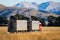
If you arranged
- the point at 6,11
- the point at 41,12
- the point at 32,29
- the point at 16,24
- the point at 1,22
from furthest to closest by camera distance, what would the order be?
1. the point at 41,12
2. the point at 6,11
3. the point at 1,22
4. the point at 32,29
5. the point at 16,24

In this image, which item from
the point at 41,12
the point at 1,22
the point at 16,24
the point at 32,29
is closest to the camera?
the point at 16,24

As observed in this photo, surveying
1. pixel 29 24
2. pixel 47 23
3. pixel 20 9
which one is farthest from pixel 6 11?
pixel 29 24

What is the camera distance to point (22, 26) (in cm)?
4266

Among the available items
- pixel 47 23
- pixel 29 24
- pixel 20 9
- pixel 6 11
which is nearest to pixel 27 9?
pixel 20 9

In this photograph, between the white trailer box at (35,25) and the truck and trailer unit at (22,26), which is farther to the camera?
the white trailer box at (35,25)

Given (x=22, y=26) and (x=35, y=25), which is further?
(x=35, y=25)

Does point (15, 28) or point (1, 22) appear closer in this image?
point (15, 28)

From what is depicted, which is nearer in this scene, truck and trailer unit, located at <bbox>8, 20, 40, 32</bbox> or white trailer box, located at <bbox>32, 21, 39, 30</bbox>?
truck and trailer unit, located at <bbox>8, 20, 40, 32</bbox>

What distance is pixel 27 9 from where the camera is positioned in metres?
132

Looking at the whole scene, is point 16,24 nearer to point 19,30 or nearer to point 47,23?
point 19,30

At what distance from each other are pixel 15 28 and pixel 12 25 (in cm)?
100

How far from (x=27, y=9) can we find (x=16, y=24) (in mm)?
90104

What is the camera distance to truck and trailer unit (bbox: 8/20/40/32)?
42.2 meters

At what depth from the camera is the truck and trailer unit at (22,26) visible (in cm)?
4225
